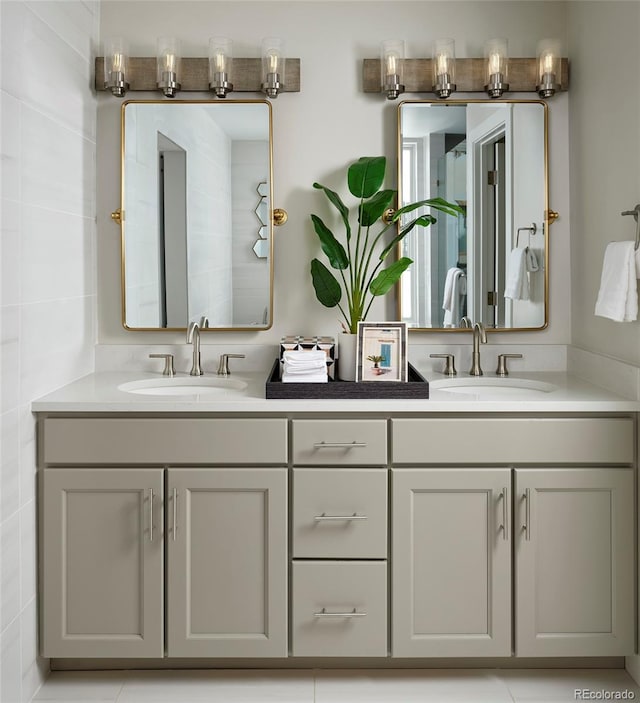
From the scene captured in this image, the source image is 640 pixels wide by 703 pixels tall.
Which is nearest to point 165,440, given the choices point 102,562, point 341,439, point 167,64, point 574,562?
point 102,562

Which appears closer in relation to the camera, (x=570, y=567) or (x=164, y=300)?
(x=570, y=567)

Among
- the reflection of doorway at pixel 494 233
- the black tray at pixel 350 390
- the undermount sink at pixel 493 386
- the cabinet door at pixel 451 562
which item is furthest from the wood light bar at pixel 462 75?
the cabinet door at pixel 451 562

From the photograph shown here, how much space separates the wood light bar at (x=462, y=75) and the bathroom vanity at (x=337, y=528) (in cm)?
123

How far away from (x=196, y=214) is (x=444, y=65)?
1055 mm

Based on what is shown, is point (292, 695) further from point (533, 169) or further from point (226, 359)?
point (533, 169)

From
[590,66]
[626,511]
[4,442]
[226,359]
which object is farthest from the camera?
[226,359]

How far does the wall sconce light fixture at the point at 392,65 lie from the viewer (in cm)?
279

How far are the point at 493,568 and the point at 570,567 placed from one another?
234 millimetres

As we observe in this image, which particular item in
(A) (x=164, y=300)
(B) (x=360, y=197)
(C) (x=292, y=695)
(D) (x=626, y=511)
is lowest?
(C) (x=292, y=695)

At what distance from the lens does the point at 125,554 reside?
2.33 m

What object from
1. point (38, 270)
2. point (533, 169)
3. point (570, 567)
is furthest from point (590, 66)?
point (38, 270)

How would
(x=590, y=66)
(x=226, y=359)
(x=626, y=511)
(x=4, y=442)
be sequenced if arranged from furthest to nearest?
(x=226, y=359) < (x=590, y=66) < (x=626, y=511) < (x=4, y=442)

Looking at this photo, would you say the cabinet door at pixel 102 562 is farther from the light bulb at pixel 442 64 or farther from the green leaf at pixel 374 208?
the light bulb at pixel 442 64

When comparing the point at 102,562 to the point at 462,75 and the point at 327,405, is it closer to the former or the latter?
the point at 327,405
